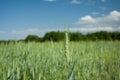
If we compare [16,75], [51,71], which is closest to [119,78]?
[51,71]

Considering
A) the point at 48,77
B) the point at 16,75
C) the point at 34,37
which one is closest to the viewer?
the point at 16,75

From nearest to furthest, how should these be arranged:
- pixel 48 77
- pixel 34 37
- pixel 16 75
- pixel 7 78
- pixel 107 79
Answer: pixel 7 78, pixel 16 75, pixel 48 77, pixel 107 79, pixel 34 37

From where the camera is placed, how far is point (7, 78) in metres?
1.33

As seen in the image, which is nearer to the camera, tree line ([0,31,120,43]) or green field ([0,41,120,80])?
green field ([0,41,120,80])

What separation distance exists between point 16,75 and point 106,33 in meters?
17.5

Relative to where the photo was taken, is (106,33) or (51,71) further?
(106,33)

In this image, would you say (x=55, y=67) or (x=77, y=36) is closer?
(x=55, y=67)

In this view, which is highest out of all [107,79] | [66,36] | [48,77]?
[66,36]

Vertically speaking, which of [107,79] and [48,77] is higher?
[48,77]

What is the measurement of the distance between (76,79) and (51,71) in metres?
0.28

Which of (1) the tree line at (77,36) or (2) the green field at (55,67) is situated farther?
(1) the tree line at (77,36)

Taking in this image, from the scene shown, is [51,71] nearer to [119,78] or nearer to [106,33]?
[119,78]

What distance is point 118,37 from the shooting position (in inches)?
723

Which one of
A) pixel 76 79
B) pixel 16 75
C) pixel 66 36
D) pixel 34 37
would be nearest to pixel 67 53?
pixel 66 36
